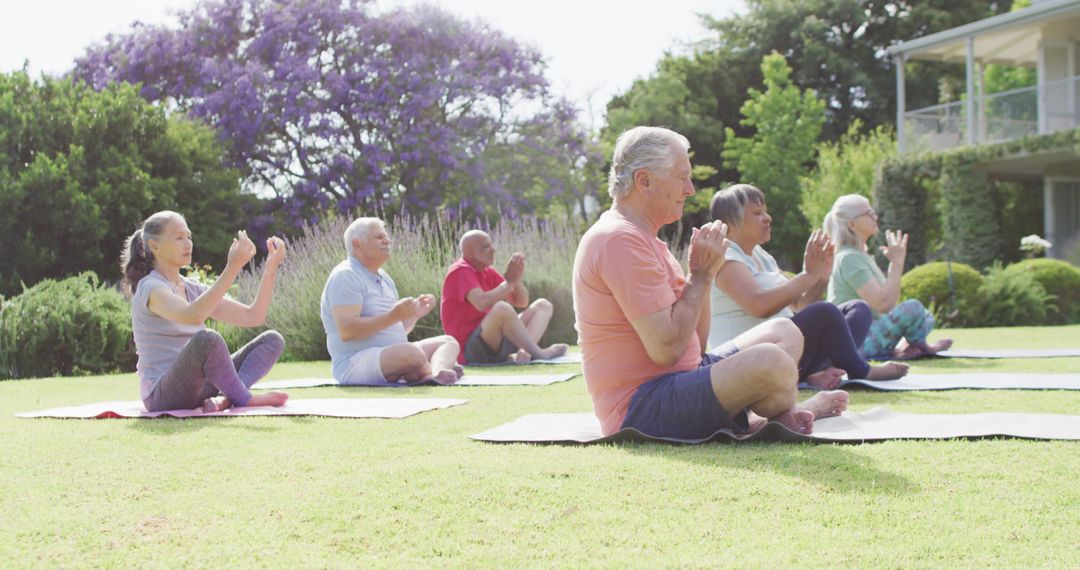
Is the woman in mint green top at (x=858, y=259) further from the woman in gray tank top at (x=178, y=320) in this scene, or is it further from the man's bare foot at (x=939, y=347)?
the woman in gray tank top at (x=178, y=320)

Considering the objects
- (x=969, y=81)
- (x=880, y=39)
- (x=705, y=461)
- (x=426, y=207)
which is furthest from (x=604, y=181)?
(x=705, y=461)

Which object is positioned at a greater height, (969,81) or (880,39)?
(880,39)

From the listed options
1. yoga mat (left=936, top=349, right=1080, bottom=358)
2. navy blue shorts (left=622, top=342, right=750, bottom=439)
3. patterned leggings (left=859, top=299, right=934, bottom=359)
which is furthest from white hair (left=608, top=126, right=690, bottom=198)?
yoga mat (left=936, top=349, right=1080, bottom=358)

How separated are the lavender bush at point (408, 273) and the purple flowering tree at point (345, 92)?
847 cm

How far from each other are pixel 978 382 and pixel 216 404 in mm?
4380

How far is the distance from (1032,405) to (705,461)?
2.39 metres

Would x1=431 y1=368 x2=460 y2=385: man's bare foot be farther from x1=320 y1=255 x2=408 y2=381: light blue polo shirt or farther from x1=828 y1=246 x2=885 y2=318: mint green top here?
x1=828 y1=246 x2=885 y2=318: mint green top

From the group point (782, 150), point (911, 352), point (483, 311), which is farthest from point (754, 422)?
point (782, 150)

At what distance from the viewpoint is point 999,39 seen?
22922 millimetres

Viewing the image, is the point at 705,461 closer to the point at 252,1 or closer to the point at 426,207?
the point at 426,207

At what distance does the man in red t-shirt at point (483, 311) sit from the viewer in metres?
8.94

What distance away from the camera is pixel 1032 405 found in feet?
16.6

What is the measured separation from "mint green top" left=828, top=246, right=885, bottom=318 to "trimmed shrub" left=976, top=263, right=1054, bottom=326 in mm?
7917

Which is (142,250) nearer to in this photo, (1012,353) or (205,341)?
(205,341)
